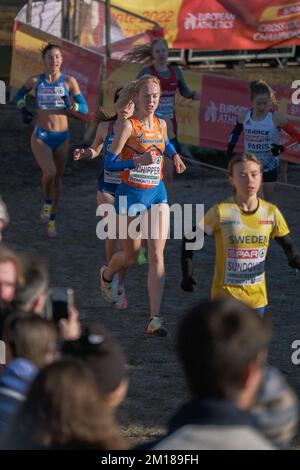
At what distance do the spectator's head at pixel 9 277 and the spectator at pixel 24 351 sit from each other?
583 millimetres

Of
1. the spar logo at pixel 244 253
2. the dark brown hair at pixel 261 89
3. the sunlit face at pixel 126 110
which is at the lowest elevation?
the spar logo at pixel 244 253

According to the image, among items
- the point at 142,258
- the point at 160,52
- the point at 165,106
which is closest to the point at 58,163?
the point at 165,106

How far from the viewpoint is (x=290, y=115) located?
45.4 ft

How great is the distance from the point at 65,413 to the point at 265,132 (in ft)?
25.5

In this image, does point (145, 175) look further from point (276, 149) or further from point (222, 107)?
point (222, 107)

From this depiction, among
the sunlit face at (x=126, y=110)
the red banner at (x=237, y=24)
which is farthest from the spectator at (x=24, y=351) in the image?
the red banner at (x=237, y=24)

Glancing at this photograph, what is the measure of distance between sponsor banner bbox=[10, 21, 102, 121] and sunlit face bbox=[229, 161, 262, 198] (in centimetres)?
930

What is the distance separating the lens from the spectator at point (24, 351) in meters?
3.64

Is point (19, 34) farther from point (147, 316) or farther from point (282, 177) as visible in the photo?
point (147, 316)

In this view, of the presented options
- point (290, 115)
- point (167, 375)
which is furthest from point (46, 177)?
point (167, 375)

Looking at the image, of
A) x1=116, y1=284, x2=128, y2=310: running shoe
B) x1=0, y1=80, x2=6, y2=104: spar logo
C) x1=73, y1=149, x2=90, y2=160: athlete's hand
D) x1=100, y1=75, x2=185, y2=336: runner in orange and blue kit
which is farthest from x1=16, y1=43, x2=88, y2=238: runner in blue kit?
x1=0, y1=80, x2=6, y2=104: spar logo

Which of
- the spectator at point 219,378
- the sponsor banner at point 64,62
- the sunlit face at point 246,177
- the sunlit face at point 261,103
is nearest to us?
the spectator at point 219,378

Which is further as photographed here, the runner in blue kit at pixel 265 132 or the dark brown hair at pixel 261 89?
the runner in blue kit at pixel 265 132

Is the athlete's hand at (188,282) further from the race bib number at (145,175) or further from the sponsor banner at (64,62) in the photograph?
the sponsor banner at (64,62)
